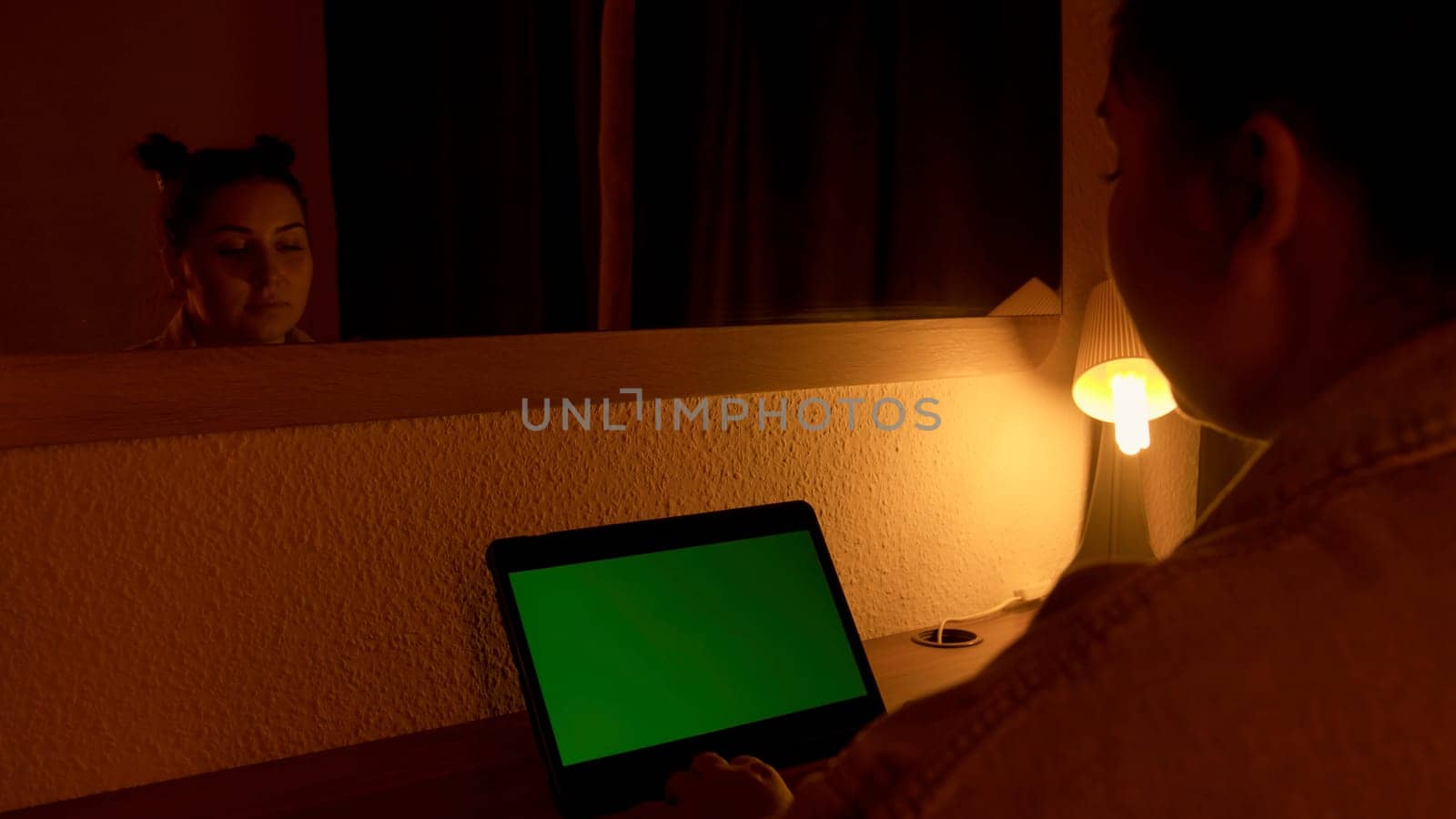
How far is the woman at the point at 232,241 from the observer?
2.78ft

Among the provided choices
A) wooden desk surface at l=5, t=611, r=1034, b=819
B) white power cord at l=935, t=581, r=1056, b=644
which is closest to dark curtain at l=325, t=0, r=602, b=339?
wooden desk surface at l=5, t=611, r=1034, b=819

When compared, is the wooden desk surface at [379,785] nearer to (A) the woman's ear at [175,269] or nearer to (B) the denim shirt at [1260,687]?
(A) the woman's ear at [175,269]

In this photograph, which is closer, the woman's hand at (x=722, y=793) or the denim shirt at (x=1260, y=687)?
the denim shirt at (x=1260, y=687)

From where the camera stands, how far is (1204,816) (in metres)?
0.32

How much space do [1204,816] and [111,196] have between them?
823mm

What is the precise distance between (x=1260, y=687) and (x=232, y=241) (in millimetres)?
805

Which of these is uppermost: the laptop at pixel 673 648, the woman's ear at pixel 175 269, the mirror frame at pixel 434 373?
the woman's ear at pixel 175 269

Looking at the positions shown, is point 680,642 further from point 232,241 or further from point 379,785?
point 232,241

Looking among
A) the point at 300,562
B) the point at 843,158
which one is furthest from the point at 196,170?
the point at 843,158

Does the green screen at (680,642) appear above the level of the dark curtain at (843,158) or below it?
below

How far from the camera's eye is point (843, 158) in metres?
1.19

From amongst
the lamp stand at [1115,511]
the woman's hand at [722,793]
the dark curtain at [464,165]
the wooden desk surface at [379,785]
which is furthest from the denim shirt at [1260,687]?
the lamp stand at [1115,511]

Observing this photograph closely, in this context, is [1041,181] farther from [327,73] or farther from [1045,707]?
[1045,707]

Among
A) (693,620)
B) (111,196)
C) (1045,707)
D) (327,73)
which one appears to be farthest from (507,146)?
(1045,707)
